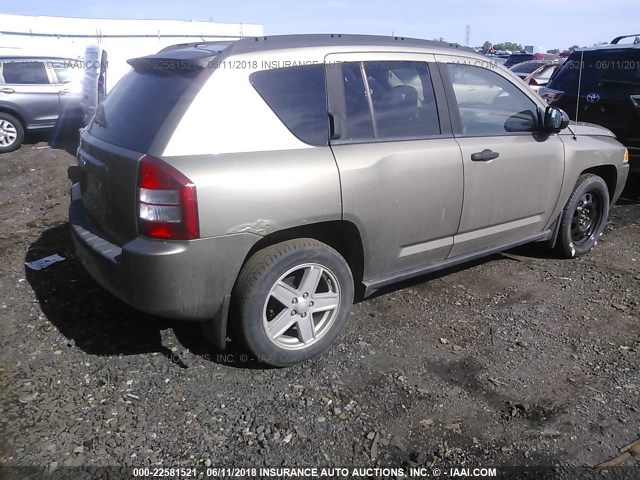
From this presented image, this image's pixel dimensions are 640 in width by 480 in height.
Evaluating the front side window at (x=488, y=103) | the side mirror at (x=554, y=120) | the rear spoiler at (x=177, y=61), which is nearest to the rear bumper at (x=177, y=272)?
the rear spoiler at (x=177, y=61)

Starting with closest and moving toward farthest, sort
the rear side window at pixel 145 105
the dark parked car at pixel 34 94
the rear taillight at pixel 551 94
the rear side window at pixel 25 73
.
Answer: the rear side window at pixel 145 105 < the rear taillight at pixel 551 94 < the dark parked car at pixel 34 94 < the rear side window at pixel 25 73

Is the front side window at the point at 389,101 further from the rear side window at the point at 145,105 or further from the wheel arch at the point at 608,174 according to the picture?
the wheel arch at the point at 608,174

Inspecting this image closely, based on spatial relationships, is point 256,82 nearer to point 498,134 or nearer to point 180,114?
point 180,114

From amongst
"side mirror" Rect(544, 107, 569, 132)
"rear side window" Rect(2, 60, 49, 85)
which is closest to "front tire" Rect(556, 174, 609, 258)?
"side mirror" Rect(544, 107, 569, 132)

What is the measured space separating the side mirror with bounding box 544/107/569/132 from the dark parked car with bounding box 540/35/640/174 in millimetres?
2899

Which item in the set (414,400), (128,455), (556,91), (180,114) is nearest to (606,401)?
(414,400)

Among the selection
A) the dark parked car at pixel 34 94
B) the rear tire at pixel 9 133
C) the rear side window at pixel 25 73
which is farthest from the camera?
the rear side window at pixel 25 73

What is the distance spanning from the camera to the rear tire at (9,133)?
10211 mm

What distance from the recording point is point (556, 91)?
740cm

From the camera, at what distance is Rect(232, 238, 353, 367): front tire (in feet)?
9.80

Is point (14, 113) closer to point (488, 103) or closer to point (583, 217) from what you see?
point (488, 103)

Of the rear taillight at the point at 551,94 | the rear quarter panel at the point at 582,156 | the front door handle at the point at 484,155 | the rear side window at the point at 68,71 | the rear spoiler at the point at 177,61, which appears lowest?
the rear quarter panel at the point at 582,156

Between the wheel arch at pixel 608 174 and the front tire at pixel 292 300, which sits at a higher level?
the wheel arch at pixel 608 174

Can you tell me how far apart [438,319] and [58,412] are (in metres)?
2.40
